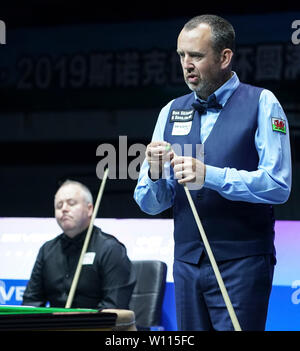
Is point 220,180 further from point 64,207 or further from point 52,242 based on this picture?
point 52,242

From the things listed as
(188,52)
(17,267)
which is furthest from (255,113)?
(17,267)

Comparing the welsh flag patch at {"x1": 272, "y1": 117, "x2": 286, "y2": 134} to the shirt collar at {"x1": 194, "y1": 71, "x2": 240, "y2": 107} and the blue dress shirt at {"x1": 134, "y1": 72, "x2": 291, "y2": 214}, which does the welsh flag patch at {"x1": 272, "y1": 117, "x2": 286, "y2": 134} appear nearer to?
the blue dress shirt at {"x1": 134, "y1": 72, "x2": 291, "y2": 214}

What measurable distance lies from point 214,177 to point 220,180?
0.06ft

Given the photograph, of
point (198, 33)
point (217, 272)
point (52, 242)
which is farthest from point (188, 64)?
point (52, 242)

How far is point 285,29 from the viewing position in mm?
5449

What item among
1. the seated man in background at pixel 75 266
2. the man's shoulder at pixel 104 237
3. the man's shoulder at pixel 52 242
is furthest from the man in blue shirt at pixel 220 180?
the man's shoulder at pixel 52 242

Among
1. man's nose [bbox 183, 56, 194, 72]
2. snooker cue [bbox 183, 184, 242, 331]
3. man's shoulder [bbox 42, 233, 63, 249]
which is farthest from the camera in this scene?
man's shoulder [bbox 42, 233, 63, 249]

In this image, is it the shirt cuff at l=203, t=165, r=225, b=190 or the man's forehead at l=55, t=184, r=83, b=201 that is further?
the man's forehead at l=55, t=184, r=83, b=201

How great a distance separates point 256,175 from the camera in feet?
7.36

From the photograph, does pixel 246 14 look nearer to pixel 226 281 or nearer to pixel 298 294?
pixel 298 294

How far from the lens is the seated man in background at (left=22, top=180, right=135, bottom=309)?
4121 mm

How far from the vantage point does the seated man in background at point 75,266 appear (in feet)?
13.5

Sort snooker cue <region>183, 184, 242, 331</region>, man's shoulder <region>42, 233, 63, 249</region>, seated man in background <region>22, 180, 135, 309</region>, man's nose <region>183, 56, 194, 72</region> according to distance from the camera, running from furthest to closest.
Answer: man's shoulder <region>42, 233, 63, 249</region>, seated man in background <region>22, 180, 135, 309</region>, man's nose <region>183, 56, 194, 72</region>, snooker cue <region>183, 184, 242, 331</region>

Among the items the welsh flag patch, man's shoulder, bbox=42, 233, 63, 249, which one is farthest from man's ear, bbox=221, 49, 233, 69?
man's shoulder, bbox=42, 233, 63, 249
